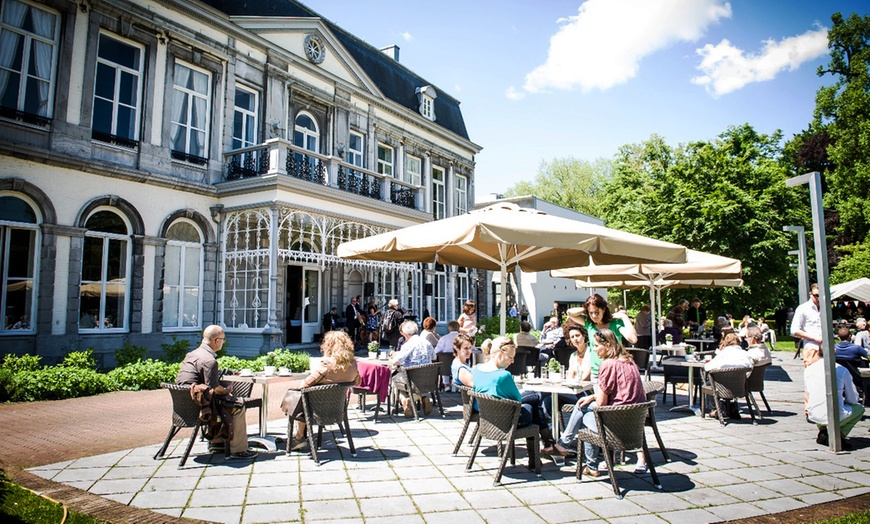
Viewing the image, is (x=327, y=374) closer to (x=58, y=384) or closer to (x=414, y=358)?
(x=414, y=358)

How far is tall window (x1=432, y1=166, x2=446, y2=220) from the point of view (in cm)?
2391

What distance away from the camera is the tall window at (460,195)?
25.0 m

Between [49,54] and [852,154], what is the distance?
32924mm

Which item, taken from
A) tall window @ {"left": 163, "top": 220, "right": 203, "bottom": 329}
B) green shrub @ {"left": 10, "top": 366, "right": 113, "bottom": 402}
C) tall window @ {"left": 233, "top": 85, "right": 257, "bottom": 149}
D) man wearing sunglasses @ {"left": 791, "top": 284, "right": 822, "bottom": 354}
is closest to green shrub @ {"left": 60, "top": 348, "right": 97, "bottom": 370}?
green shrub @ {"left": 10, "top": 366, "right": 113, "bottom": 402}

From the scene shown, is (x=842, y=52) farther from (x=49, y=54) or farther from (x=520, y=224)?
(x=49, y=54)

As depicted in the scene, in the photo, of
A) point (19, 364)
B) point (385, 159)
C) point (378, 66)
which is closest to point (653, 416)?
point (19, 364)

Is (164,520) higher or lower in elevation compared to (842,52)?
lower

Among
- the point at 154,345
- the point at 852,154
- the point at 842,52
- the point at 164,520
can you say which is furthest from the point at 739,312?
the point at 164,520

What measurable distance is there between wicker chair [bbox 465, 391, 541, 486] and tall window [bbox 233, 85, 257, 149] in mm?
12760

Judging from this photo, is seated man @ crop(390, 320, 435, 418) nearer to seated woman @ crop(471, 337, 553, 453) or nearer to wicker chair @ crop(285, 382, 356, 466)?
wicker chair @ crop(285, 382, 356, 466)

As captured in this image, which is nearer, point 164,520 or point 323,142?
point 164,520

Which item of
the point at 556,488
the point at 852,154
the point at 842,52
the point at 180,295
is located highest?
the point at 842,52

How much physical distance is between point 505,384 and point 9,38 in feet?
40.2

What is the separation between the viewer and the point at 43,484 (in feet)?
14.9
